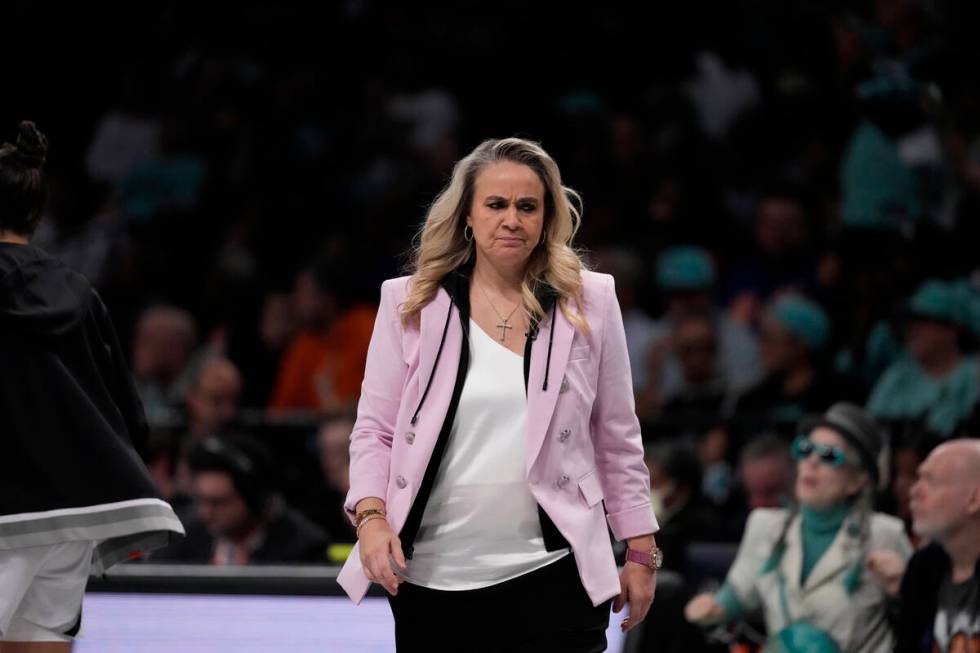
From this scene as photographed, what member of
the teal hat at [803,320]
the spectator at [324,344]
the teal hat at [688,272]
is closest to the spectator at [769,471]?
the teal hat at [803,320]

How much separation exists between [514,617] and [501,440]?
1.12ft

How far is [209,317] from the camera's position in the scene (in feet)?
30.0

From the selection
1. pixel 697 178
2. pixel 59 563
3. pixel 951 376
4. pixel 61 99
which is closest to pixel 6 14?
pixel 61 99

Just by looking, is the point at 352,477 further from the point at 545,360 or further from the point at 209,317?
the point at 209,317

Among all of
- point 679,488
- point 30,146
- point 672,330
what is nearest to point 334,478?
point 679,488

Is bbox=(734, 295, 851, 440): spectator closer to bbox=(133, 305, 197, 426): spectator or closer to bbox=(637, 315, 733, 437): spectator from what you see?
bbox=(637, 315, 733, 437): spectator

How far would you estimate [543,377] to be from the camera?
339 centimetres

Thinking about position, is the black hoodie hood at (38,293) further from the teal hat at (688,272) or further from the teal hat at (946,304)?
the teal hat at (688,272)

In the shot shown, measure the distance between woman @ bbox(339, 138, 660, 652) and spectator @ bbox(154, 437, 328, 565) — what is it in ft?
8.45

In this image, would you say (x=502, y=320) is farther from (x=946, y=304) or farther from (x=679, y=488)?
(x=946, y=304)

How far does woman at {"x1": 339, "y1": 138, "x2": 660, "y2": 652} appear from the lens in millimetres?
3344

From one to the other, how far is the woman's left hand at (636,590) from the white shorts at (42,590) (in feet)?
3.70

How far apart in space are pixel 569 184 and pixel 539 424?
232 inches

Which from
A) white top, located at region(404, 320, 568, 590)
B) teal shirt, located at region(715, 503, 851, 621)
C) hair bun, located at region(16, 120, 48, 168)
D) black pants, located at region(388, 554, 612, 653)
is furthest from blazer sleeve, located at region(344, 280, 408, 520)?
teal shirt, located at region(715, 503, 851, 621)
